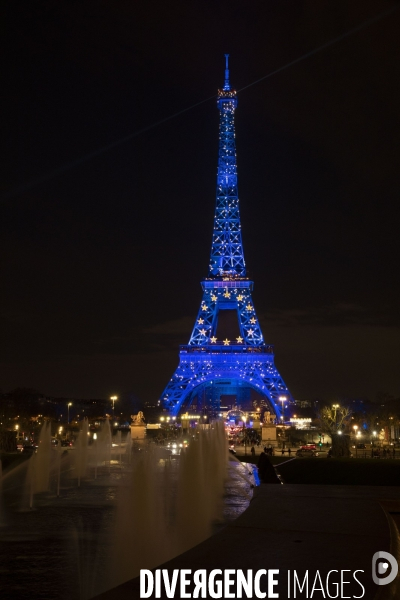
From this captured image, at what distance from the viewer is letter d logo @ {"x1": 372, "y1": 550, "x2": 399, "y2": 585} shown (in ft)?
33.8

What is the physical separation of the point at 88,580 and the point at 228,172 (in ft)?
339

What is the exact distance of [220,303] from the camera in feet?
352

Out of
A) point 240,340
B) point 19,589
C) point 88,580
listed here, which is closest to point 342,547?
point 88,580

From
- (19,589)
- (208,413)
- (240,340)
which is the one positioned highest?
(240,340)

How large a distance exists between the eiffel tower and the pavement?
79433 millimetres

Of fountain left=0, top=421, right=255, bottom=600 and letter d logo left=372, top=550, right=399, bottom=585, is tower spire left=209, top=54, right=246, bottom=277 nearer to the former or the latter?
fountain left=0, top=421, right=255, bottom=600

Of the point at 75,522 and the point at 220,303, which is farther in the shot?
the point at 220,303

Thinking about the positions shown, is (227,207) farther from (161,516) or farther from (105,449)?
(161,516)

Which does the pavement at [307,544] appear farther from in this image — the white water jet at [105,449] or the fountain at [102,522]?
the white water jet at [105,449]

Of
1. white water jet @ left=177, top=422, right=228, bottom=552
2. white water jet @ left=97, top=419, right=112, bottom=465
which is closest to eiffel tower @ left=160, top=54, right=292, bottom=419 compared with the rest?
white water jet @ left=97, top=419, right=112, bottom=465

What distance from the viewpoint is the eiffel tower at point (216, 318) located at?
100000 mm

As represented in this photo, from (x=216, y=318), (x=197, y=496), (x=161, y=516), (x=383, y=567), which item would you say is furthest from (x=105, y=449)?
(x=216, y=318)

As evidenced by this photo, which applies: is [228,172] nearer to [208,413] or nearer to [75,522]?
[208,413]

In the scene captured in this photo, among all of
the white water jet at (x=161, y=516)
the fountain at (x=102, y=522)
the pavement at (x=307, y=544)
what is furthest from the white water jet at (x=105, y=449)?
the pavement at (x=307, y=544)
